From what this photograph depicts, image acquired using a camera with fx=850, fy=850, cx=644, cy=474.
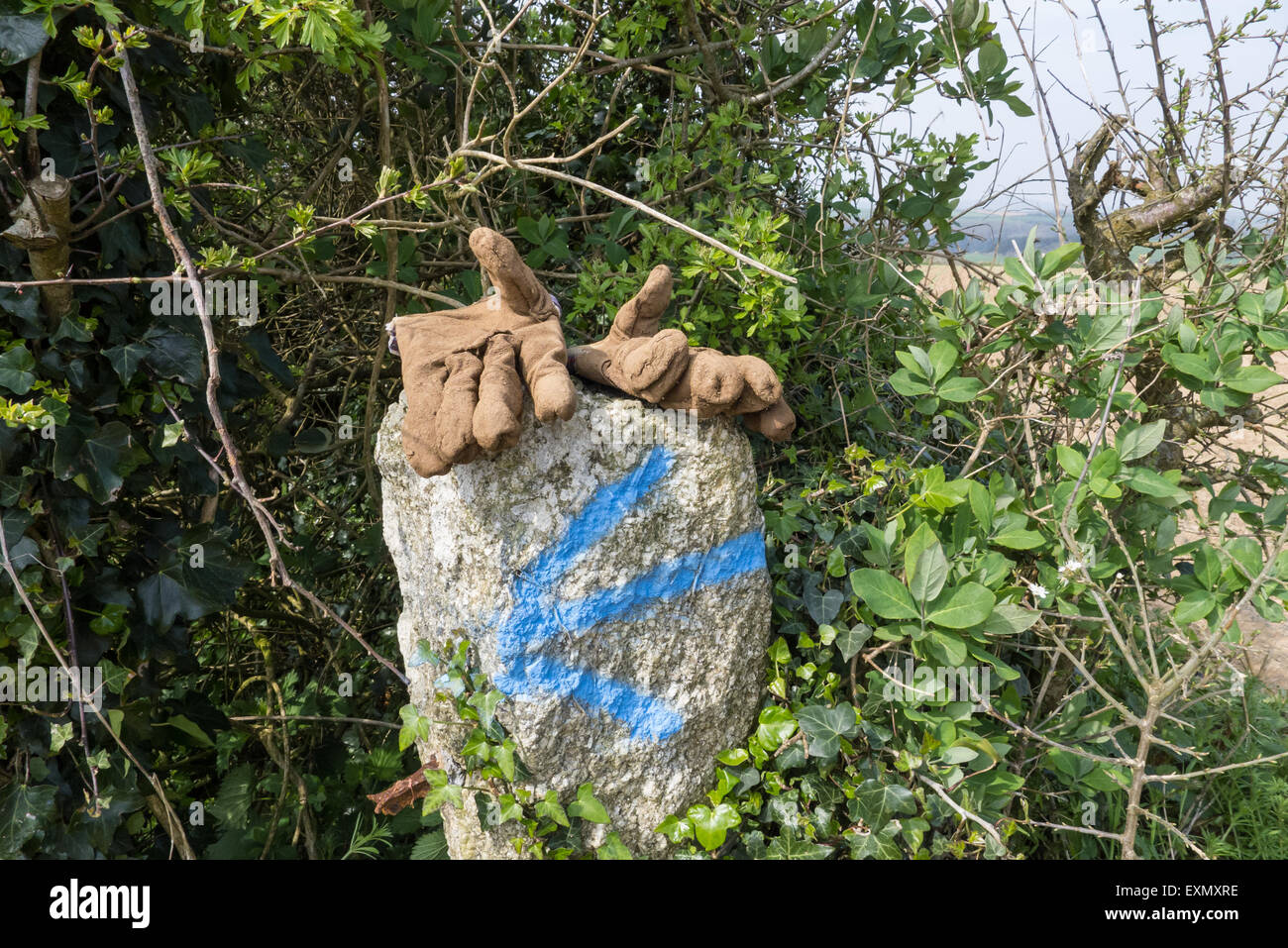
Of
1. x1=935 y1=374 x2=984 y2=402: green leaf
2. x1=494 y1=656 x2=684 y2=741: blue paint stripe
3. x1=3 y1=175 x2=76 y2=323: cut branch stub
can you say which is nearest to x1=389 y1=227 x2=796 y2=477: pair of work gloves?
x1=935 y1=374 x2=984 y2=402: green leaf

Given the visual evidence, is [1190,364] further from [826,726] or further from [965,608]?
[826,726]

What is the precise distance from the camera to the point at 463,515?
2.01 m

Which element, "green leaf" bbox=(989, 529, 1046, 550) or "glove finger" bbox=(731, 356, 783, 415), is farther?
"green leaf" bbox=(989, 529, 1046, 550)

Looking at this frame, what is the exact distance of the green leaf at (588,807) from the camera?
6.68 feet

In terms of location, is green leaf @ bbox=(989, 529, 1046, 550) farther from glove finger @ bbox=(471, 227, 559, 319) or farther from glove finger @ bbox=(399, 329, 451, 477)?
glove finger @ bbox=(399, 329, 451, 477)

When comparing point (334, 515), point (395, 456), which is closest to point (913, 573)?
point (395, 456)

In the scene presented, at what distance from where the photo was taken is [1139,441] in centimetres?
225

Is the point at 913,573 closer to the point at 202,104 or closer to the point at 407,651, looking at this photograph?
the point at 407,651

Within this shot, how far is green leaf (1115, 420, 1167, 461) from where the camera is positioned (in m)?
2.24

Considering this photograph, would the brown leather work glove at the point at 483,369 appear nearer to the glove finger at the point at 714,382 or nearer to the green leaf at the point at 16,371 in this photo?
the glove finger at the point at 714,382

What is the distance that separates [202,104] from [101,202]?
16.5 inches

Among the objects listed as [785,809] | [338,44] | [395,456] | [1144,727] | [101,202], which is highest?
[338,44]

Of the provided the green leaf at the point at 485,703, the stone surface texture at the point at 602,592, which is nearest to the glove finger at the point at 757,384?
the stone surface texture at the point at 602,592
